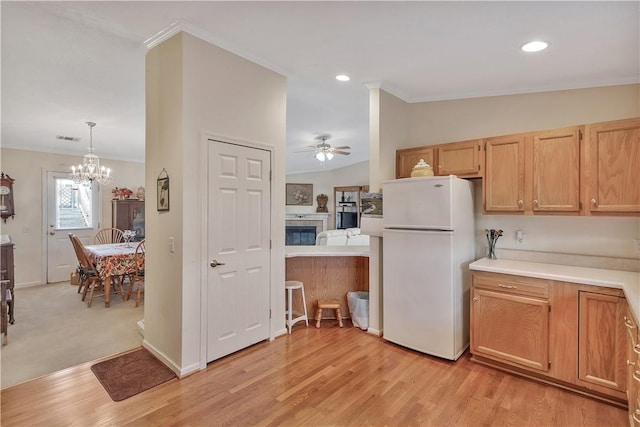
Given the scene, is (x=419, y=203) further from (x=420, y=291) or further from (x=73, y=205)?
(x=73, y=205)

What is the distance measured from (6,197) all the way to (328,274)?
218 inches

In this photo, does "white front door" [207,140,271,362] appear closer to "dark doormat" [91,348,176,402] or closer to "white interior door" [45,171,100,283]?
"dark doormat" [91,348,176,402]

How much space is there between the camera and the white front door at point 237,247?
2680 millimetres

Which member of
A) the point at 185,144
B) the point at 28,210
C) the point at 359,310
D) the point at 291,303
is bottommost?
the point at 359,310

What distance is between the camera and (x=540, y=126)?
3.04 meters

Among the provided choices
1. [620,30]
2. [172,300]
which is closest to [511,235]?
[620,30]

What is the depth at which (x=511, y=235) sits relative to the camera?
313 centimetres

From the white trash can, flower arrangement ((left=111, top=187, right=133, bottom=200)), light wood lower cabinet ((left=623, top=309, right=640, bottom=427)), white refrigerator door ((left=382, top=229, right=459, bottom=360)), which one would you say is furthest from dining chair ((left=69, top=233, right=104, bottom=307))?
light wood lower cabinet ((left=623, top=309, right=640, bottom=427))

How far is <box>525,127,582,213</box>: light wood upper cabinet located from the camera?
2.57m

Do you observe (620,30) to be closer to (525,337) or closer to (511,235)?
(511,235)

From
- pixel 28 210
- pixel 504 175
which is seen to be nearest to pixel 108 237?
pixel 28 210

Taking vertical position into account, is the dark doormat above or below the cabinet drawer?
below

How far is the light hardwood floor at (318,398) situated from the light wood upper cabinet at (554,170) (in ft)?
4.77

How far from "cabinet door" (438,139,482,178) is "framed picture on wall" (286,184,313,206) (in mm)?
6527
